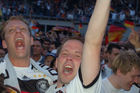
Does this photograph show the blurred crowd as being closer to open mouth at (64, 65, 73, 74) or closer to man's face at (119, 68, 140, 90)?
man's face at (119, 68, 140, 90)

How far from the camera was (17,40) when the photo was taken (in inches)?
118

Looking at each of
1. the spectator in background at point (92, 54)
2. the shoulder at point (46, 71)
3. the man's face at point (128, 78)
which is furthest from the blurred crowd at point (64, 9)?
the spectator in background at point (92, 54)

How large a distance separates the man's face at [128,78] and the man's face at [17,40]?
Answer: 106cm

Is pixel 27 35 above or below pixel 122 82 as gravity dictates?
above

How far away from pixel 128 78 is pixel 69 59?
942mm

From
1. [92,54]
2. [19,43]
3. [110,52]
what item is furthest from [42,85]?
[110,52]

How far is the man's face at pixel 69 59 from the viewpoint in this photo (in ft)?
7.13

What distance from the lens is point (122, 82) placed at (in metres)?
2.81

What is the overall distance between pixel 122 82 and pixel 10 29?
1318 mm

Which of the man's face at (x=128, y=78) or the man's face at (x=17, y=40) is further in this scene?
the man's face at (x=17, y=40)

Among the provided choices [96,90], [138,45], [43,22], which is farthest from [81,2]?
[96,90]

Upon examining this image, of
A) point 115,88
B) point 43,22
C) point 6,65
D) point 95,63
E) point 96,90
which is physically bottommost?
point 43,22

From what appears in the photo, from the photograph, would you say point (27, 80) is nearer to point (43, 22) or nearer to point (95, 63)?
point (95, 63)

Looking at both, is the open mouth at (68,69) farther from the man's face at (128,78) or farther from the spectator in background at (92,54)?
the man's face at (128,78)
